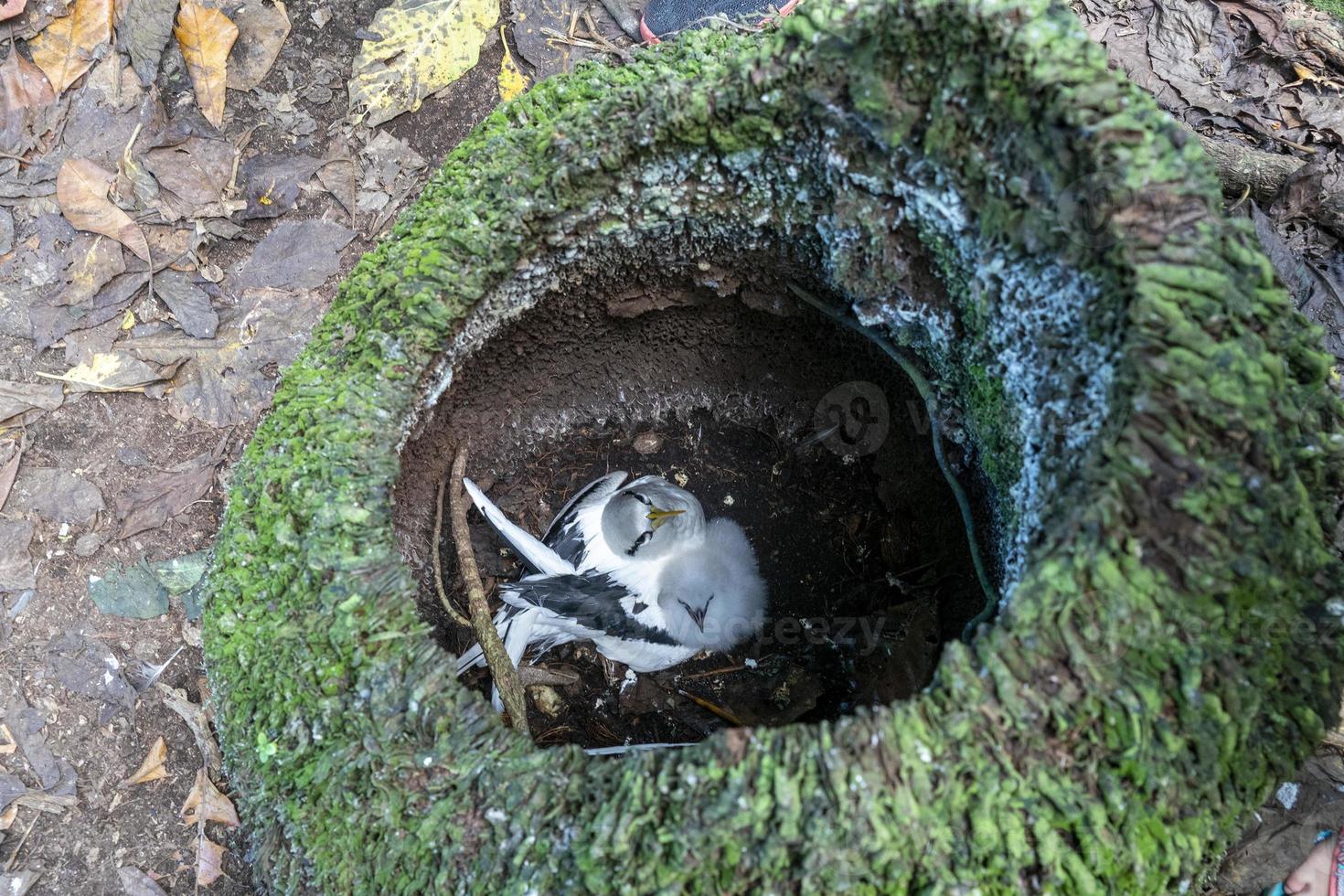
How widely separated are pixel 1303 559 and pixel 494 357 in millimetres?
1229

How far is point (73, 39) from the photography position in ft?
8.32

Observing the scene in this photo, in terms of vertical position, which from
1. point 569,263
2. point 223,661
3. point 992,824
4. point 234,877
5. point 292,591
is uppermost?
point 569,263

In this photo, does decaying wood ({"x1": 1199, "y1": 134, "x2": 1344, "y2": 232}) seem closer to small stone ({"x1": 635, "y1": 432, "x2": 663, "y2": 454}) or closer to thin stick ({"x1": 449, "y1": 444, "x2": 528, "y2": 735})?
small stone ({"x1": 635, "y1": 432, "x2": 663, "y2": 454})

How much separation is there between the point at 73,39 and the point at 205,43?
36 centimetres

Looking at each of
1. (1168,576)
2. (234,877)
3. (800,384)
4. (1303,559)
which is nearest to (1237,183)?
(800,384)

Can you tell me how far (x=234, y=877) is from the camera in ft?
6.21

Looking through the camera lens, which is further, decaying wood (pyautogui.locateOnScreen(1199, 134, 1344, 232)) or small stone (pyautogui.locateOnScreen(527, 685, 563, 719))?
decaying wood (pyautogui.locateOnScreen(1199, 134, 1344, 232))

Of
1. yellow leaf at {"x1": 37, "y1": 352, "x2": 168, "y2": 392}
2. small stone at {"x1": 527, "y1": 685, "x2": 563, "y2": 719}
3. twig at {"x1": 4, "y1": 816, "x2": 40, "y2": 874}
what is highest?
yellow leaf at {"x1": 37, "y1": 352, "x2": 168, "y2": 392}

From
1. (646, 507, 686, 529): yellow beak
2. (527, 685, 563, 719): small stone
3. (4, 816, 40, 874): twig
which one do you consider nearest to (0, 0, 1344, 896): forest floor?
(4, 816, 40, 874): twig

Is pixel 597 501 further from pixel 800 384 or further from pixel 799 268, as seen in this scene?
pixel 799 268

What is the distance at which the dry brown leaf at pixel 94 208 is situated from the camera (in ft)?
7.88

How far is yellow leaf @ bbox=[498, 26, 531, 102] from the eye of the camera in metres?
2.53

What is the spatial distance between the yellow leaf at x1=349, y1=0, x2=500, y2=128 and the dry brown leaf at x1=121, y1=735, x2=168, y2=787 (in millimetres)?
1645

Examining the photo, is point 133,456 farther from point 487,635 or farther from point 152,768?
point 487,635
